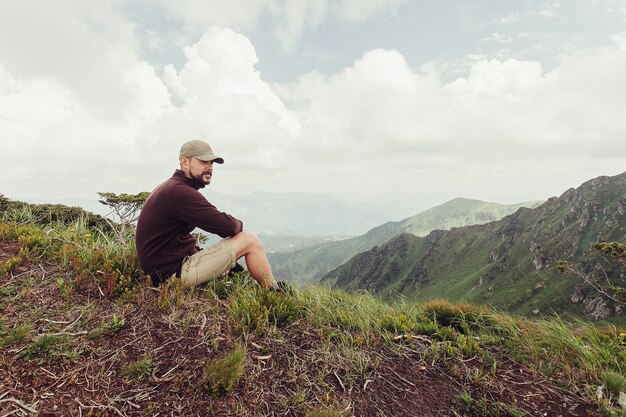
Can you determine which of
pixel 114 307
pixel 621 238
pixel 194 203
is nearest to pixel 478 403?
pixel 194 203

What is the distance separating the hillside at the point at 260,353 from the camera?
3.69 meters

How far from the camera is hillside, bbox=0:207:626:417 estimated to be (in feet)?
12.1

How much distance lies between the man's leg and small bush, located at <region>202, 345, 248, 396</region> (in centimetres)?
204

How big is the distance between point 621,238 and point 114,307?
198 m

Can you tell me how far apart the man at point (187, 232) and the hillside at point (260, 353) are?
0.35 metres

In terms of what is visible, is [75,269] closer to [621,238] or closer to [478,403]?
[478,403]

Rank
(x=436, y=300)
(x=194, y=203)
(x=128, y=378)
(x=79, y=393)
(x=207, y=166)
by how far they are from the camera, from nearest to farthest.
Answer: (x=79, y=393) < (x=128, y=378) < (x=194, y=203) < (x=207, y=166) < (x=436, y=300)

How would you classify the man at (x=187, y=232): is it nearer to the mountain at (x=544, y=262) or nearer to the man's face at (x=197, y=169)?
the man's face at (x=197, y=169)

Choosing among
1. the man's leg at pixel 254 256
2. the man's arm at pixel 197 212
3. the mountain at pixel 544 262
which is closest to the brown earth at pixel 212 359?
the man's leg at pixel 254 256

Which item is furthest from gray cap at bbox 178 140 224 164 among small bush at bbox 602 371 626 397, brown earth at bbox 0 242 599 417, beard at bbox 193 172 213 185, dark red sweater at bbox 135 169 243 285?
small bush at bbox 602 371 626 397

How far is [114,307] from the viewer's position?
5113 mm

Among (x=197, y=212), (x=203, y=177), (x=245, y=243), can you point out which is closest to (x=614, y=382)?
(x=245, y=243)

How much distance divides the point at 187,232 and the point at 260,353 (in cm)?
286

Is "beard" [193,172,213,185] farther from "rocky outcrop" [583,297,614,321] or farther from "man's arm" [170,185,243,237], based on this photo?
"rocky outcrop" [583,297,614,321]
